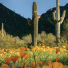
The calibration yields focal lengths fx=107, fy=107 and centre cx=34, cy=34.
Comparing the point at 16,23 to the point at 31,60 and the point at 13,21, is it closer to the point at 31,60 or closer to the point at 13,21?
the point at 13,21

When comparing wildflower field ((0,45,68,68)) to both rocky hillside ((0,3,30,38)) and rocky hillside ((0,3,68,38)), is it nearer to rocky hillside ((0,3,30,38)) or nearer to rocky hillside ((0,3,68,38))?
rocky hillside ((0,3,68,38))

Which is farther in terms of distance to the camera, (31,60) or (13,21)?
(13,21)

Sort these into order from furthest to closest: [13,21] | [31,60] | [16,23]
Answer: [13,21]
[16,23]
[31,60]

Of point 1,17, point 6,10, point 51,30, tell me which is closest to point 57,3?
point 51,30

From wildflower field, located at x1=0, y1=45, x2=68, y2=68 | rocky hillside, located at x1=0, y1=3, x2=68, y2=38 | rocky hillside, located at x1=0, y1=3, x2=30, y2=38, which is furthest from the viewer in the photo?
rocky hillside, located at x1=0, y1=3, x2=30, y2=38

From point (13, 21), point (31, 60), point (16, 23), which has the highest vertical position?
point (13, 21)

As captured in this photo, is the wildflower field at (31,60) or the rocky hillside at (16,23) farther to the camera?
the rocky hillside at (16,23)

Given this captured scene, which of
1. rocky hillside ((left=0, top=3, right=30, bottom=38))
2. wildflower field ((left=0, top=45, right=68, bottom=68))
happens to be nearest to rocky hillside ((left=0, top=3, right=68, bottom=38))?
rocky hillside ((left=0, top=3, right=30, bottom=38))

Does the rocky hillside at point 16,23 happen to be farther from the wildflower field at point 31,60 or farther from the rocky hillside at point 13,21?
the wildflower field at point 31,60

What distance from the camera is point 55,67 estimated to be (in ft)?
1.80

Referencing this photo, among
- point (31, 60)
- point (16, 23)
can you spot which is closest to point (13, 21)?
point (16, 23)

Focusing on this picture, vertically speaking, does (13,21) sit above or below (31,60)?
above

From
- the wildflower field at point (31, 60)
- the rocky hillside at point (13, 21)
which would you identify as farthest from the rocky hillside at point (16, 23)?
the wildflower field at point (31, 60)

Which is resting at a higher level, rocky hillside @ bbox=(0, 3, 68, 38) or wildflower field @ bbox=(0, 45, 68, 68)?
rocky hillside @ bbox=(0, 3, 68, 38)
